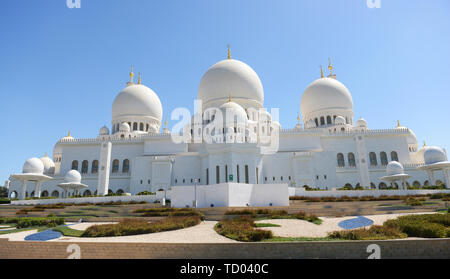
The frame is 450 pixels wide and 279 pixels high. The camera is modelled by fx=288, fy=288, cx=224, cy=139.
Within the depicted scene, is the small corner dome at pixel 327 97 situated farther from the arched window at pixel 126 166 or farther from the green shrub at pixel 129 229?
the green shrub at pixel 129 229

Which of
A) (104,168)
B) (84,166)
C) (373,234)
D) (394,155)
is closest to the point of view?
(373,234)

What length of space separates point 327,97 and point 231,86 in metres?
15.0

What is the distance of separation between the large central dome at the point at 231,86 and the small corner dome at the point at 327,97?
27.9 feet

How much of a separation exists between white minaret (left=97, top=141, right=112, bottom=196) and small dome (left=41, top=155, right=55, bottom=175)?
10.6 meters

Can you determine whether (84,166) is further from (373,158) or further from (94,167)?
(373,158)

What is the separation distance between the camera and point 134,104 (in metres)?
42.9

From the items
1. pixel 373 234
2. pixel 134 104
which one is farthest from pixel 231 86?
pixel 373 234

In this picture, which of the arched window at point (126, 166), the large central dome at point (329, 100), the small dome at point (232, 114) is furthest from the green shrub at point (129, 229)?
the large central dome at point (329, 100)

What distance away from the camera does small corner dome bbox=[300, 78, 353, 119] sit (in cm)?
4247

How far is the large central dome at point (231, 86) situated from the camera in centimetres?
3809

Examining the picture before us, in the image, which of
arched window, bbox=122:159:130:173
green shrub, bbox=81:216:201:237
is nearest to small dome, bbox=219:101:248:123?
arched window, bbox=122:159:130:173

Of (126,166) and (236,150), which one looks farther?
(126,166)
